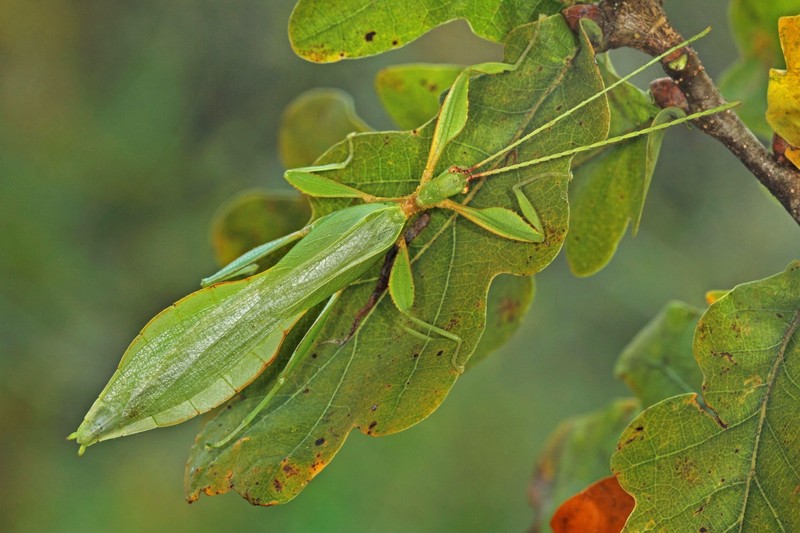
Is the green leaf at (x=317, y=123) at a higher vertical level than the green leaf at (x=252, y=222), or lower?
higher

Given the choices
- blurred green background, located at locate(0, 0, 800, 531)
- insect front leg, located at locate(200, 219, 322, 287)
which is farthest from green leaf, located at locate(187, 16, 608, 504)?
blurred green background, located at locate(0, 0, 800, 531)

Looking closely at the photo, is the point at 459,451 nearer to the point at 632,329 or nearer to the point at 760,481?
the point at 632,329

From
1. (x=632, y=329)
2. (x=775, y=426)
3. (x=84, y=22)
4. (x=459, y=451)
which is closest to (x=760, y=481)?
(x=775, y=426)

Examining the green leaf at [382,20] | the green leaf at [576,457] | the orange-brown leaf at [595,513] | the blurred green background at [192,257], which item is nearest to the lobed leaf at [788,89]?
the green leaf at [382,20]

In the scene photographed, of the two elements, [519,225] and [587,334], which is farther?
[587,334]

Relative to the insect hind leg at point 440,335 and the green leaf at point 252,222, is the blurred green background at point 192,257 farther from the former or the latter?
the insect hind leg at point 440,335

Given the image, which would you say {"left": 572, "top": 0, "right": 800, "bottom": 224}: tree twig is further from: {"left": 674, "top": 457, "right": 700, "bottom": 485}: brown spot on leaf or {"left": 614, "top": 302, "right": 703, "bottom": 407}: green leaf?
{"left": 614, "top": 302, "right": 703, "bottom": 407}: green leaf
